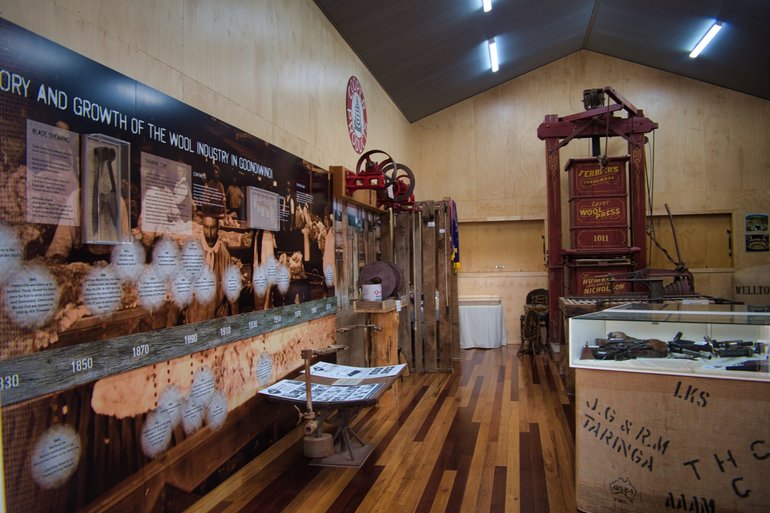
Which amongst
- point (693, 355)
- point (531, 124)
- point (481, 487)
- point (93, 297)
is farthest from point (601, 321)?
point (531, 124)

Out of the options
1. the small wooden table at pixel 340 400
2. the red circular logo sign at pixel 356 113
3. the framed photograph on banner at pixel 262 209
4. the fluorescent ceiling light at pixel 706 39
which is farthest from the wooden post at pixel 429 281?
the fluorescent ceiling light at pixel 706 39

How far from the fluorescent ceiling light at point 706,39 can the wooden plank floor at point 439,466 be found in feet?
17.1

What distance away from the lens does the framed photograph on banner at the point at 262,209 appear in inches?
133

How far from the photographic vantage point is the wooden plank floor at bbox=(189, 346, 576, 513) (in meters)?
2.99

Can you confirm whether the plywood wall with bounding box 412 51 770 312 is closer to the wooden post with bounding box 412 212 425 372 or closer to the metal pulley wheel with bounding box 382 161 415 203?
the wooden post with bounding box 412 212 425 372

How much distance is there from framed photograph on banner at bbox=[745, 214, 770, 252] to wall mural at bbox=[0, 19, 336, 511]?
318 inches

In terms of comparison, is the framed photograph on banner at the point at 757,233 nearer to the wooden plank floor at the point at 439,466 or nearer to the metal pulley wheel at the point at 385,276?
the wooden plank floor at the point at 439,466

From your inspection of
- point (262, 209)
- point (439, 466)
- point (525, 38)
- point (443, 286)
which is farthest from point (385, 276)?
point (525, 38)

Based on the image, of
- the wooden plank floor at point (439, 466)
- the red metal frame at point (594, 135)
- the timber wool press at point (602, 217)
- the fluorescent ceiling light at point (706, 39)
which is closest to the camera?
the wooden plank floor at point (439, 466)

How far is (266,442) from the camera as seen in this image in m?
3.64

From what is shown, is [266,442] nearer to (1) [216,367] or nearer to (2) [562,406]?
(1) [216,367]

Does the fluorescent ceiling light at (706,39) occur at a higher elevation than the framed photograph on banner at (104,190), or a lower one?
higher

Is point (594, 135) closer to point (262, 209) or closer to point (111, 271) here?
point (262, 209)

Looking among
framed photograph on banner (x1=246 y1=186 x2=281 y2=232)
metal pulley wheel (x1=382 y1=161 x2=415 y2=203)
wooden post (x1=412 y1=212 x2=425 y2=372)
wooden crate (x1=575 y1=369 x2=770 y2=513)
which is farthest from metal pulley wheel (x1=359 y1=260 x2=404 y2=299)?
wooden crate (x1=575 y1=369 x2=770 y2=513)
